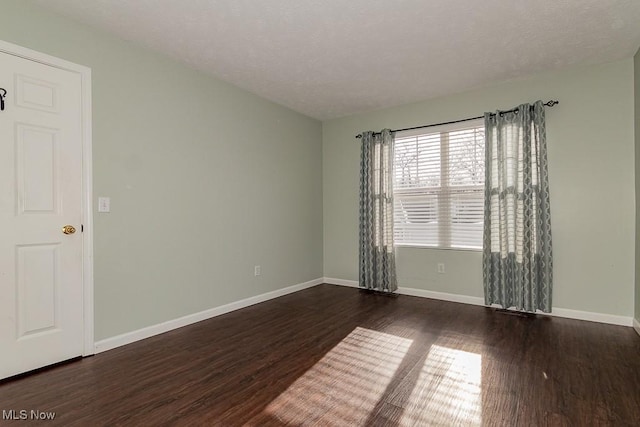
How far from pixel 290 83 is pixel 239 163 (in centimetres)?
111

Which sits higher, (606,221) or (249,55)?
(249,55)

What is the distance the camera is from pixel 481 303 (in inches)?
155

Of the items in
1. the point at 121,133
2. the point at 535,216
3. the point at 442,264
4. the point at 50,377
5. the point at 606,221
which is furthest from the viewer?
the point at 442,264

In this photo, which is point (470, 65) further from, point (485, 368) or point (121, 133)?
point (121, 133)

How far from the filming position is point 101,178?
2676 millimetres

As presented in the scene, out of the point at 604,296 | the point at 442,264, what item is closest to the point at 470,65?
the point at 442,264

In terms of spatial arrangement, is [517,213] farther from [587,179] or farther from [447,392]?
[447,392]

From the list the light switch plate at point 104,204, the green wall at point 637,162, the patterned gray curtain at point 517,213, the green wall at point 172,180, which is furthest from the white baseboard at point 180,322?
the green wall at point 637,162

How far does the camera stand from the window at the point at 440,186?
402 centimetres

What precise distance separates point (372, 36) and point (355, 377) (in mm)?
2700

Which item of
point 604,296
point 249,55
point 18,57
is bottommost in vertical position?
point 604,296

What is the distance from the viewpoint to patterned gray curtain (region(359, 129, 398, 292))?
4516 mm

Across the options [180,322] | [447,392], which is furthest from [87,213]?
[447,392]

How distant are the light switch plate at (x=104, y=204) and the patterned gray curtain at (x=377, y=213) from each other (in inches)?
123
